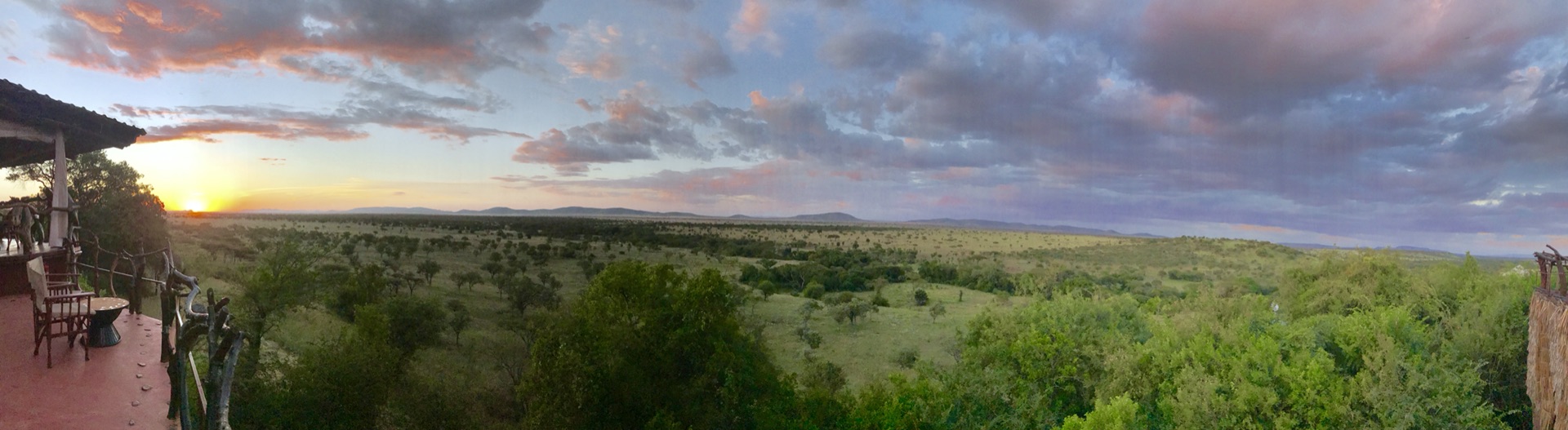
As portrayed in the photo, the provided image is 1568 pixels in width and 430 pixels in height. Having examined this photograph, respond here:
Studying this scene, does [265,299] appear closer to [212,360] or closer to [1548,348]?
[212,360]

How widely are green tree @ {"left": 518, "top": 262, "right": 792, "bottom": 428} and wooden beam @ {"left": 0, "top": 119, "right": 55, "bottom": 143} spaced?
14.0 metres

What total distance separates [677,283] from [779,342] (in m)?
19.4

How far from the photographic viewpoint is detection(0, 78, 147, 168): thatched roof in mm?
11938

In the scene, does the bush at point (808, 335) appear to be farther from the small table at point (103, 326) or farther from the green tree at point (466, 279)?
the small table at point (103, 326)

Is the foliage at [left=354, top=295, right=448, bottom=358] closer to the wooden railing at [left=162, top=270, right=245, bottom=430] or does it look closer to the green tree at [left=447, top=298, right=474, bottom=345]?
the green tree at [left=447, top=298, right=474, bottom=345]

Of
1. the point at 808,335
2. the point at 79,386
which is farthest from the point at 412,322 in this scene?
the point at 79,386

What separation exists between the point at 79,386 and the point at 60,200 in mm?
8414

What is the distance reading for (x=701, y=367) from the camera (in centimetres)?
2473

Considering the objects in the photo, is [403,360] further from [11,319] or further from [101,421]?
[101,421]

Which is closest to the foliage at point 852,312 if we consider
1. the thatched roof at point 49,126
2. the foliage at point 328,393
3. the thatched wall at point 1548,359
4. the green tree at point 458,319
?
the green tree at point 458,319

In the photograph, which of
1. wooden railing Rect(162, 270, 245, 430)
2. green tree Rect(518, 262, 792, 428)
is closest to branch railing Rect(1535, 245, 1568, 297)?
green tree Rect(518, 262, 792, 428)

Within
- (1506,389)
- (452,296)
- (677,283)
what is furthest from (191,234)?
(1506,389)

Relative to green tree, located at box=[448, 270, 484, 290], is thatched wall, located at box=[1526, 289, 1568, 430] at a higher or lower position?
higher

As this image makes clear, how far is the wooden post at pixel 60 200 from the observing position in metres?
13.0
